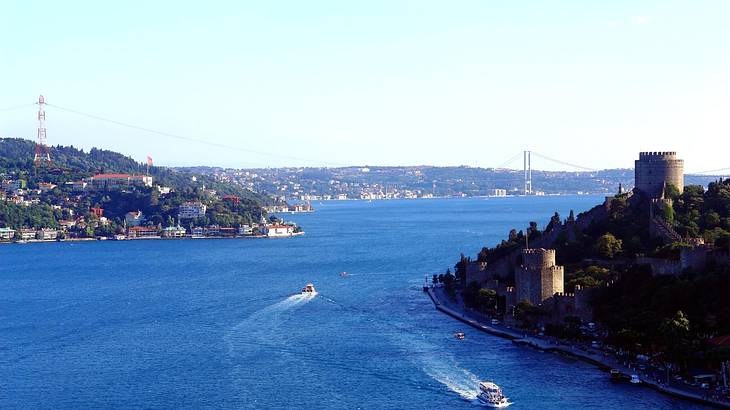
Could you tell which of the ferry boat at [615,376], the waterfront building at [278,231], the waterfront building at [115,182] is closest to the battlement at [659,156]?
the ferry boat at [615,376]

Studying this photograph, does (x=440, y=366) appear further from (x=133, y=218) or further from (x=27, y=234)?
(x=133, y=218)

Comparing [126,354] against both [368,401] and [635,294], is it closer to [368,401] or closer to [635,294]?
[368,401]

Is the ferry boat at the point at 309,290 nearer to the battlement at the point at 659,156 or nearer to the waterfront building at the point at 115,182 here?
the battlement at the point at 659,156

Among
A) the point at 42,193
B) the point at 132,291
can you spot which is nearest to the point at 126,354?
the point at 132,291

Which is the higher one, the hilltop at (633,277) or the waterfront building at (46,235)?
the hilltop at (633,277)

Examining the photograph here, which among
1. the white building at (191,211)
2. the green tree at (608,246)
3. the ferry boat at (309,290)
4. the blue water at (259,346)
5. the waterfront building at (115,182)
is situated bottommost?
the blue water at (259,346)

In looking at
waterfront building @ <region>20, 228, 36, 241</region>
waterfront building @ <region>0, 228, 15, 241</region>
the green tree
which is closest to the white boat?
the green tree
